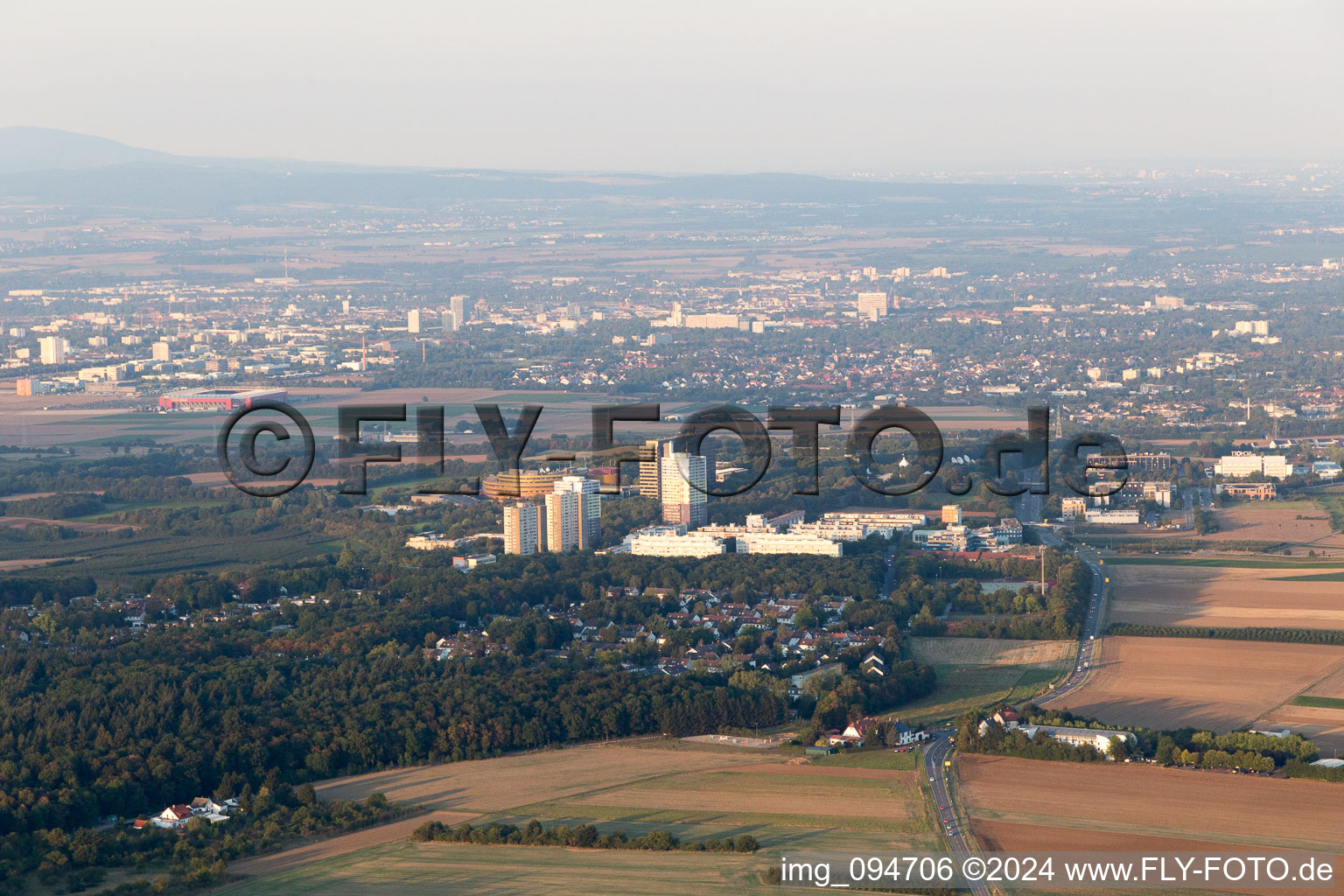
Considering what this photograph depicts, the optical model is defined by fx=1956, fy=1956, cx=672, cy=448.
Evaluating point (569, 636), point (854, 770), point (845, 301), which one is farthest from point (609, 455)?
point (845, 301)

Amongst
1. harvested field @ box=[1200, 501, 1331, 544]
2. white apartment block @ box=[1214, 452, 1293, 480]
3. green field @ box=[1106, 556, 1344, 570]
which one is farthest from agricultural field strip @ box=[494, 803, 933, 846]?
white apartment block @ box=[1214, 452, 1293, 480]

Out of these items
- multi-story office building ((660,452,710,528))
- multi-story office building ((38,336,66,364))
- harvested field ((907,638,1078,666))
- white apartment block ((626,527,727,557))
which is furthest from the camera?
multi-story office building ((38,336,66,364))

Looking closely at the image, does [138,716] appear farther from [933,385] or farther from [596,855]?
[933,385]

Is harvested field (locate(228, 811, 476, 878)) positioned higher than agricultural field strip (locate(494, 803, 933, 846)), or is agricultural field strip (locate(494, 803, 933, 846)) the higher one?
agricultural field strip (locate(494, 803, 933, 846))

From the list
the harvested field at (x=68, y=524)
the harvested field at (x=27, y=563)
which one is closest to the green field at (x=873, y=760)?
the harvested field at (x=27, y=563)

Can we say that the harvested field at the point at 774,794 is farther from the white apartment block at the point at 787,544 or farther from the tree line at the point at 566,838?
the white apartment block at the point at 787,544

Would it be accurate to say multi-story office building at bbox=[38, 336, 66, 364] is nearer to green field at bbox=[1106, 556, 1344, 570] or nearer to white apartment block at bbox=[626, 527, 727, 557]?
white apartment block at bbox=[626, 527, 727, 557]
